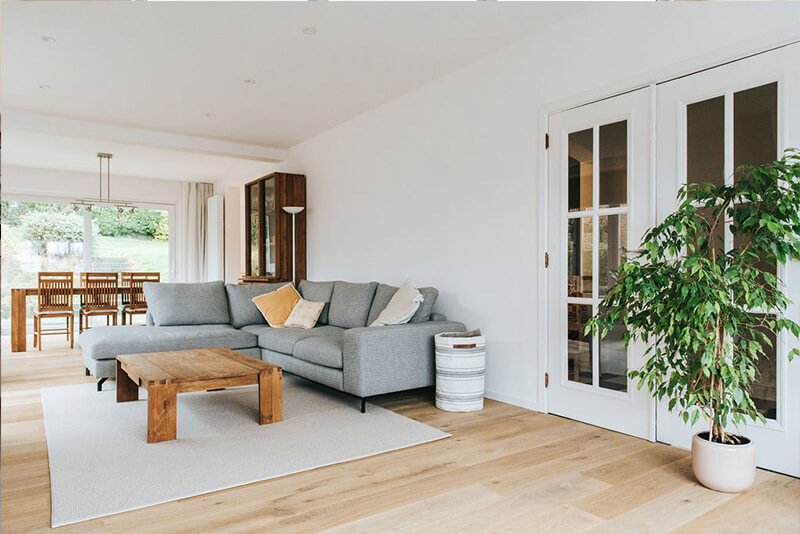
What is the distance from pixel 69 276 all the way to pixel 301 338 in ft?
14.2

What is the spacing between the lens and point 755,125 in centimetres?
269

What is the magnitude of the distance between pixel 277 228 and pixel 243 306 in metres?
1.43

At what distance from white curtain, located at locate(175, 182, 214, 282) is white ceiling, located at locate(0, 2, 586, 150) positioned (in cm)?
418

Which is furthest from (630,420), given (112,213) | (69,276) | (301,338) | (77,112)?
(112,213)

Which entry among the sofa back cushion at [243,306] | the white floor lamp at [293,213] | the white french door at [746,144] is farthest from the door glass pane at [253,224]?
the white french door at [746,144]

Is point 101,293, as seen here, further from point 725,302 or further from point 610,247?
point 725,302

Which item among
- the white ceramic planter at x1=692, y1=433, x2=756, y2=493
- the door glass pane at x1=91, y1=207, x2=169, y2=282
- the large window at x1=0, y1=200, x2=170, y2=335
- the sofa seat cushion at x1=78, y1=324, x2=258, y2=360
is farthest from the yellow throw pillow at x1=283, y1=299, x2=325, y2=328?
the door glass pane at x1=91, y1=207, x2=169, y2=282

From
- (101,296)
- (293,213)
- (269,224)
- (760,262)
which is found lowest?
(101,296)

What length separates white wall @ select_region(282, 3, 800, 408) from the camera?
303cm

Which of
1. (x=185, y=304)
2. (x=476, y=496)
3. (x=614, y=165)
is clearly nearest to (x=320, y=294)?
(x=185, y=304)

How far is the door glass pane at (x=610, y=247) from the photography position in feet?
10.7

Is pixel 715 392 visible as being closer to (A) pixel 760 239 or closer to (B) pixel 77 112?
(A) pixel 760 239

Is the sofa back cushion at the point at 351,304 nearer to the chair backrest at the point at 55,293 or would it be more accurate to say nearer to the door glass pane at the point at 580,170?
the door glass pane at the point at 580,170

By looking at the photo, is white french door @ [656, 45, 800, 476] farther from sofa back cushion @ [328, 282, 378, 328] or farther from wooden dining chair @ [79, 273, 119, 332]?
wooden dining chair @ [79, 273, 119, 332]
